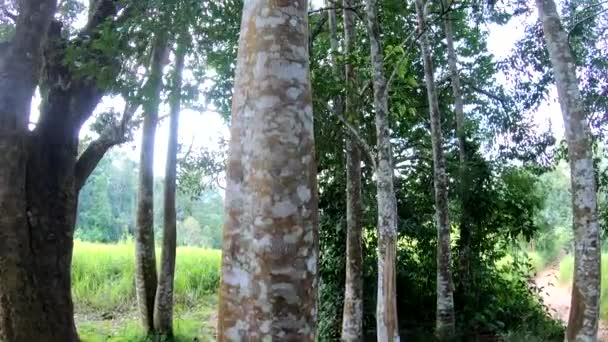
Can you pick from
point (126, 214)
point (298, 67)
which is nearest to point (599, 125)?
point (298, 67)

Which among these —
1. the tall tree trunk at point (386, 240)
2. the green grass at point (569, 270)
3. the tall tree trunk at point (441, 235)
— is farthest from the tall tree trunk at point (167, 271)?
the green grass at point (569, 270)

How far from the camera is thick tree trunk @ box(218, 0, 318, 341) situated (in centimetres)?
160

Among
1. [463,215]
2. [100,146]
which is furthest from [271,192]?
[463,215]

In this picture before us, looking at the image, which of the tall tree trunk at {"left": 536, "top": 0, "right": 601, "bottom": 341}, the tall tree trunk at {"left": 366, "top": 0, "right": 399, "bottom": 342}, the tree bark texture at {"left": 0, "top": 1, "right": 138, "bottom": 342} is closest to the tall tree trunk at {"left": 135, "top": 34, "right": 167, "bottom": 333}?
the tree bark texture at {"left": 0, "top": 1, "right": 138, "bottom": 342}

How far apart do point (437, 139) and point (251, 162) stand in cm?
655

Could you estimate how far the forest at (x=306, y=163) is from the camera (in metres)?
1.71

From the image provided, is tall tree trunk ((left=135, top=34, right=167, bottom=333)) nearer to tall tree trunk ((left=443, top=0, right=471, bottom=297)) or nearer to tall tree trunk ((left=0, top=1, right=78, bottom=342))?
tall tree trunk ((left=0, top=1, right=78, bottom=342))

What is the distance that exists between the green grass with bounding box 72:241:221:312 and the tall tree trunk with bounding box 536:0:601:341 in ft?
28.2

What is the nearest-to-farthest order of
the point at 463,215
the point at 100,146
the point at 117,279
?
Answer: 1. the point at 100,146
2. the point at 463,215
3. the point at 117,279

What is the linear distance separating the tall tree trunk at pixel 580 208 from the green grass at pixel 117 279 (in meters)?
8.60

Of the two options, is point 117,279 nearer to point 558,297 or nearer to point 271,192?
point 271,192

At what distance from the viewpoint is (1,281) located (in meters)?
5.53

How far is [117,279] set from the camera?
12.3 metres

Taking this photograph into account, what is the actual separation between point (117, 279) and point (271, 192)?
38.8 ft
